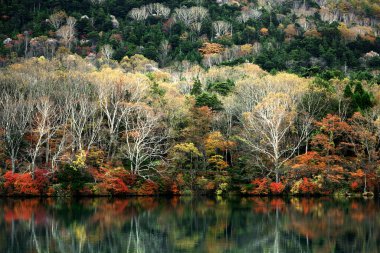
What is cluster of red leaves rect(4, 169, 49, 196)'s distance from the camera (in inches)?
1827

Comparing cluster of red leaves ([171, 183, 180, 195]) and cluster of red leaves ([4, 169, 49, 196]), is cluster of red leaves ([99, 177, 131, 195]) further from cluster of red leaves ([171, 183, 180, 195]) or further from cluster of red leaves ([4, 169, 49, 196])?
cluster of red leaves ([4, 169, 49, 196])

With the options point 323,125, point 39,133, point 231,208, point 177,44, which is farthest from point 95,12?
point 231,208

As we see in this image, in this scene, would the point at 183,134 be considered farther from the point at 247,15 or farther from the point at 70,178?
the point at 247,15

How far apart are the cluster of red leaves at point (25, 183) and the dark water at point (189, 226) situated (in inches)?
93.9

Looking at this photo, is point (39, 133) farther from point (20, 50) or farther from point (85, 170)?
point (20, 50)

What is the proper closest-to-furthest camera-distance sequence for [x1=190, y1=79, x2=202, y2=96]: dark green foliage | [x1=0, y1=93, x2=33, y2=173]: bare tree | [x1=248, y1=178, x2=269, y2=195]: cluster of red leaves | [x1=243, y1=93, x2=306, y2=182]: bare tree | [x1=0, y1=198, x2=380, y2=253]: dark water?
1. [x1=0, y1=198, x2=380, y2=253]: dark water
2. [x1=0, y1=93, x2=33, y2=173]: bare tree
3. [x1=248, y1=178, x2=269, y2=195]: cluster of red leaves
4. [x1=243, y1=93, x2=306, y2=182]: bare tree
5. [x1=190, y1=79, x2=202, y2=96]: dark green foliage

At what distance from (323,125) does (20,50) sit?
56321mm

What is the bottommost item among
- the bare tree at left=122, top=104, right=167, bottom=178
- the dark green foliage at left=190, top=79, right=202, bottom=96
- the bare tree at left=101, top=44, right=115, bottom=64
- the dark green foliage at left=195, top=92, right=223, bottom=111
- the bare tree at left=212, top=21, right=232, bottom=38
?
the bare tree at left=122, top=104, right=167, bottom=178

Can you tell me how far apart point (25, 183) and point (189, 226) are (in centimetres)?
1989

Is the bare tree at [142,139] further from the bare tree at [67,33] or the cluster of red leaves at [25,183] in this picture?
the bare tree at [67,33]

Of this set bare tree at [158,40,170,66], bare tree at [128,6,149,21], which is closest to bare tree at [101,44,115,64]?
bare tree at [158,40,170,66]

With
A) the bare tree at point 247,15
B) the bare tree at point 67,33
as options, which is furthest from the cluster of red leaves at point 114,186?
the bare tree at point 247,15

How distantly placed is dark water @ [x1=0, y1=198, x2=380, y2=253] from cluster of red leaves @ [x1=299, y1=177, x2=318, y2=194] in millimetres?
3798

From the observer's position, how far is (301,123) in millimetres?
54250
